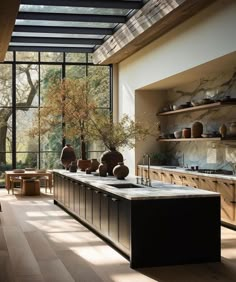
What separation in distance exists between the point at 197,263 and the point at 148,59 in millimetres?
6426

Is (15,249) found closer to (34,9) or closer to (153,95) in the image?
(34,9)

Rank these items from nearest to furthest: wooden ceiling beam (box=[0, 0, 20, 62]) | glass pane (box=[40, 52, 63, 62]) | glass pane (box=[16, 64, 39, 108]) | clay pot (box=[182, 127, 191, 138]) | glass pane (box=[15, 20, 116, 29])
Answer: wooden ceiling beam (box=[0, 0, 20, 62]) < clay pot (box=[182, 127, 191, 138]) < glass pane (box=[15, 20, 116, 29]) < glass pane (box=[16, 64, 39, 108]) < glass pane (box=[40, 52, 63, 62])

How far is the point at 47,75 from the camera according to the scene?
1406cm

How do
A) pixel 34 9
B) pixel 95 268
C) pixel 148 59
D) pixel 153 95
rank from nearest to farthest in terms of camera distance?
pixel 95 268 → pixel 34 9 → pixel 148 59 → pixel 153 95

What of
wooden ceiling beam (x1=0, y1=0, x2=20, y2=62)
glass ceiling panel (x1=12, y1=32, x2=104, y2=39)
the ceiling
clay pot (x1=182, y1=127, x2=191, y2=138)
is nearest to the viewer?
wooden ceiling beam (x1=0, y1=0, x2=20, y2=62)

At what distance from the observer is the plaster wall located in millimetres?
7320

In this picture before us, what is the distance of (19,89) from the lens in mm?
13852

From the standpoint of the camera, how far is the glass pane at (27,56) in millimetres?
13812

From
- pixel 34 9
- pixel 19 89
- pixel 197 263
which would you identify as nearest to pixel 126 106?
pixel 19 89

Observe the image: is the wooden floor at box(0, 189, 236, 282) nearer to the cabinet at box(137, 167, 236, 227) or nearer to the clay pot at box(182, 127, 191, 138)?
the cabinet at box(137, 167, 236, 227)

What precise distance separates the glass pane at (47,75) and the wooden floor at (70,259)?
6162 mm

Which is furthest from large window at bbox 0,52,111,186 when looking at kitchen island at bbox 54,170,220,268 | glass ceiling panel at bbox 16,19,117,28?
kitchen island at bbox 54,170,220,268

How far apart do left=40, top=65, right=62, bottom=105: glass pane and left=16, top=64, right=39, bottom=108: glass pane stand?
142 millimetres

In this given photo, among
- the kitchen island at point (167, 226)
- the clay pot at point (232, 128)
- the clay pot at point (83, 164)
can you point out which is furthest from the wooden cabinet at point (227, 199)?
the clay pot at point (83, 164)
